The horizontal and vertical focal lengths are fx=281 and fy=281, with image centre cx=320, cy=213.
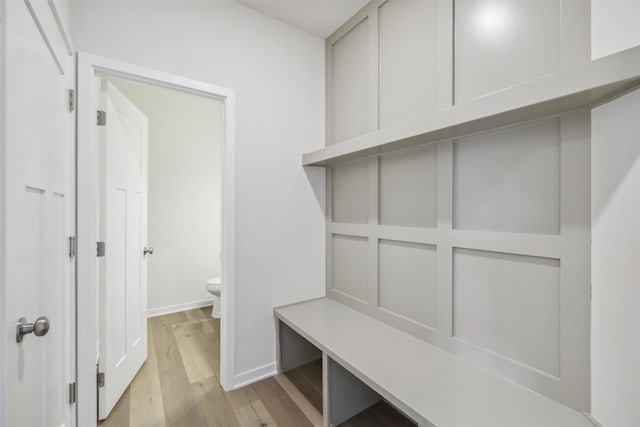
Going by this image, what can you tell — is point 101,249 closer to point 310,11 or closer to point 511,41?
point 310,11

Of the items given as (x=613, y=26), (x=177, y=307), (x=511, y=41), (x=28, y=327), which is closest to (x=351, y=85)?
(x=511, y=41)

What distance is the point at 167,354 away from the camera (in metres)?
2.34

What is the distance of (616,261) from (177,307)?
12.2ft

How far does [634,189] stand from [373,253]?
130cm

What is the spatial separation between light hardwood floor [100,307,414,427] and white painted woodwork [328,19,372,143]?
1843 mm

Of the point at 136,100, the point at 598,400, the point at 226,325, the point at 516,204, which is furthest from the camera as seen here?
the point at 136,100

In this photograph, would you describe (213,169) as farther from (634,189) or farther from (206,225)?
(634,189)

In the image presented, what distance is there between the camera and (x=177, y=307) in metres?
3.32

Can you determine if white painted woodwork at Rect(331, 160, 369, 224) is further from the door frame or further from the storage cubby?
the door frame

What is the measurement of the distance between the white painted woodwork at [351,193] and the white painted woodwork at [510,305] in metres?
0.76

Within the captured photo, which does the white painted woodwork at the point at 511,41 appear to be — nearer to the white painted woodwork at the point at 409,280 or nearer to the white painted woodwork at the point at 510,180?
the white painted woodwork at the point at 510,180

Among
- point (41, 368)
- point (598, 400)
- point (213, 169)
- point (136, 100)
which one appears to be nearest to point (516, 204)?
point (598, 400)

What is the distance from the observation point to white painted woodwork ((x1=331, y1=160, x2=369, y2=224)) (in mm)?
2059

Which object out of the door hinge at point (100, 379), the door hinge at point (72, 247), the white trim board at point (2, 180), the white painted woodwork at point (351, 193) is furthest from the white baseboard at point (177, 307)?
the white trim board at point (2, 180)
